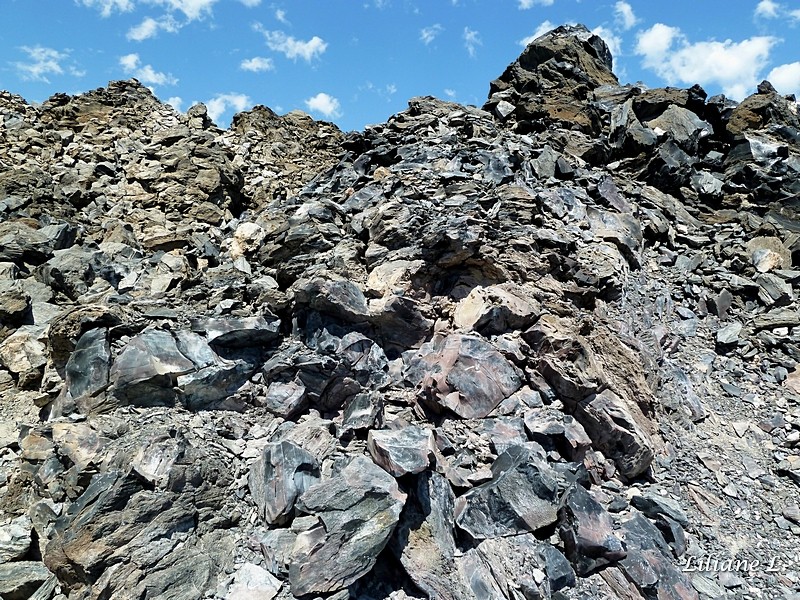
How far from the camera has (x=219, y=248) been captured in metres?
16.3

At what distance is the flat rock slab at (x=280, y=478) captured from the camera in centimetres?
799

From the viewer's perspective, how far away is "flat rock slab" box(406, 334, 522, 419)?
10008 mm

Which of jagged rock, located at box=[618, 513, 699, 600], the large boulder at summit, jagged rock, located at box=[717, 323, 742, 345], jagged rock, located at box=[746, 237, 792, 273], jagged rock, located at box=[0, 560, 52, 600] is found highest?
the large boulder at summit

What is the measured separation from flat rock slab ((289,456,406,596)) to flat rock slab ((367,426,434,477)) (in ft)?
0.85

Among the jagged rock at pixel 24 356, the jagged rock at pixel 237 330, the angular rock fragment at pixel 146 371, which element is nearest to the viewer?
the angular rock fragment at pixel 146 371

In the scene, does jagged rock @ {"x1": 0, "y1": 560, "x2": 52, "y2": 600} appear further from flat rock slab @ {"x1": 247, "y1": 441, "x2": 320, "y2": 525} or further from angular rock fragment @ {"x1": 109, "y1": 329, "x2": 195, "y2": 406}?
flat rock slab @ {"x1": 247, "y1": 441, "x2": 320, "y2": 525}

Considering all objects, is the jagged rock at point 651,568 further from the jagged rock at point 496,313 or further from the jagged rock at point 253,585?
the jagged rock at point 253,585

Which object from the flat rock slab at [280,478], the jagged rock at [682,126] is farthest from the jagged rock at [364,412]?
the jagged rock at [682,126]

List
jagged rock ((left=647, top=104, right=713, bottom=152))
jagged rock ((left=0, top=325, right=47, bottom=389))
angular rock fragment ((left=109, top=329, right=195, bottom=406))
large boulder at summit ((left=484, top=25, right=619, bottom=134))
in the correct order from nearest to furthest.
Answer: angular rock fragment ((left=109, top=329, right=195, bottom=406)) → jagged rock ((left=0, top=325, right=47, bottom=389)) → jagged rock ((left=647, top=104, right=713, bottom=152)) → large boulder at summit ((left=484, top=25, right=619, bottom=134))

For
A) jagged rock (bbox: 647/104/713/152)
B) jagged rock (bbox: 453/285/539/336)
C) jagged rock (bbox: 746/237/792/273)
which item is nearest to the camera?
jagged rock (bbox: 453/285/539/336)

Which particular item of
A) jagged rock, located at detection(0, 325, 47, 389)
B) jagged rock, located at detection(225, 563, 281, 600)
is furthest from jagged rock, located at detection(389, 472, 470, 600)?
jagged rock, located at detection(0, 325, 47, 389)

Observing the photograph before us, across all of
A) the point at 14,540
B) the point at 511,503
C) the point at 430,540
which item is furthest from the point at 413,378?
the point at 14,540

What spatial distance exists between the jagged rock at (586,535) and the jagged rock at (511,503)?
0.78 feet

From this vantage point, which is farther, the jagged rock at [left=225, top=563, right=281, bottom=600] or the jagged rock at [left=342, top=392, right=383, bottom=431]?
the jagged rock at [left=342, top=392, right=383, bottom=431]
